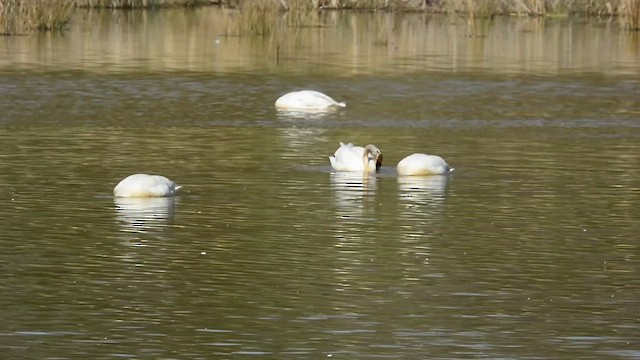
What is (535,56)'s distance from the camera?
94.7 ft

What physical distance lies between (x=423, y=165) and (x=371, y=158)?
450 millimetres

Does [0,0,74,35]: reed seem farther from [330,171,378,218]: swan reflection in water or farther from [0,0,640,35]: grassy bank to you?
[330,171,378,218]: swan reflection in water

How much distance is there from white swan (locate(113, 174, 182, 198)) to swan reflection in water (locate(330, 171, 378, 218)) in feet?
4.30

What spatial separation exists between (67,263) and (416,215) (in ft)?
9.84

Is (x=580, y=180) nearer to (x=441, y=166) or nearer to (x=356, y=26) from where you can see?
(x=441, y=166)

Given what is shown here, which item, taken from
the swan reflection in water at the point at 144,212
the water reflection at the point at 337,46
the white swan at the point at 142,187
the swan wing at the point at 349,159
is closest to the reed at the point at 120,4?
the water reflection at the point at 337,46

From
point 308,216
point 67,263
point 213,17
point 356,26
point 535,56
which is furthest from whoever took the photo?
point 213,17

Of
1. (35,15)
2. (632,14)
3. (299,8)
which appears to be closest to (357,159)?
(35,15)

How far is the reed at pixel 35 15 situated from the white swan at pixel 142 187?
19.4m

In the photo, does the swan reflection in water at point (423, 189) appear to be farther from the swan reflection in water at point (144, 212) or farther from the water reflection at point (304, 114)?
the water reflection at point (304, 114)

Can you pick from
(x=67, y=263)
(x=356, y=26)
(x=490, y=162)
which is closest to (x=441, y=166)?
(x=490, y=162)

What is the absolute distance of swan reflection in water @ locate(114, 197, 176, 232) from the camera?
11.9 m

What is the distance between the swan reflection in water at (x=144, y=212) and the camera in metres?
11.9

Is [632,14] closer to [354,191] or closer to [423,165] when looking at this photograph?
[423,165]
